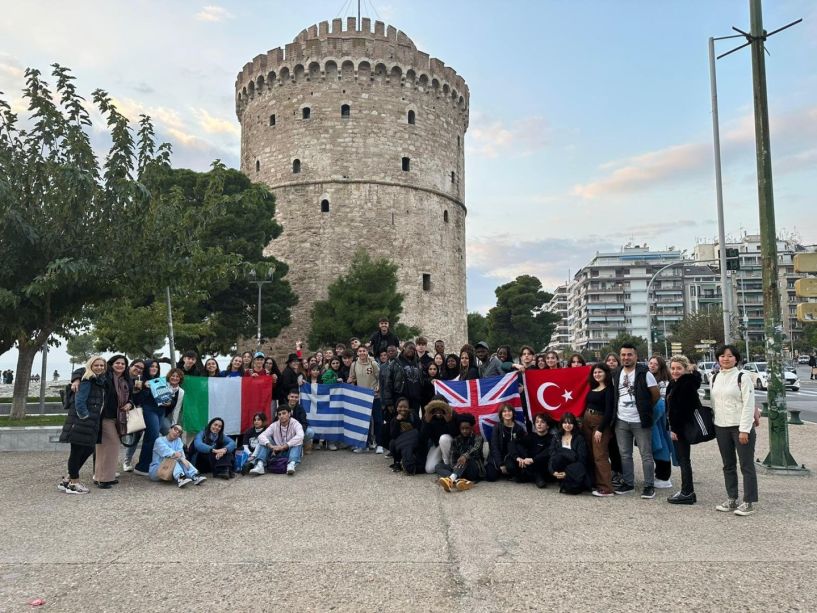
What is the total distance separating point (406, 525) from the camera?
570 cm

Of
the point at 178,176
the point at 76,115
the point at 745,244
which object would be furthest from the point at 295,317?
the point at 745,244

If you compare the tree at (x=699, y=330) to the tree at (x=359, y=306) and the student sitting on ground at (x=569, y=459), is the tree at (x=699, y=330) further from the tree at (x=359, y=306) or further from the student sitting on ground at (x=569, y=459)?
the student sitting on ground at (x=569, y=459)

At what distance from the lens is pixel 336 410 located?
1059 centimetres

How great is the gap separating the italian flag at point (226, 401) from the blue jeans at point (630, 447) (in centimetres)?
553

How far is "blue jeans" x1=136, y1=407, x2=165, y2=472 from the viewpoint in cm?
848

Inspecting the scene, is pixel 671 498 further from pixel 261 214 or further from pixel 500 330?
pixel 500 330

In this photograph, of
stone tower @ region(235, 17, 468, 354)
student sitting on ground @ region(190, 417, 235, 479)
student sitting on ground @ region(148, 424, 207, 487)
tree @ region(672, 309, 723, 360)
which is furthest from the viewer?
tree @ region(672, 309, 723, 360)

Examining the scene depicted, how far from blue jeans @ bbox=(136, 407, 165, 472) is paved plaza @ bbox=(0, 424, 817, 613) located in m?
1.02

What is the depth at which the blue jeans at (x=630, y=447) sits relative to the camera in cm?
693

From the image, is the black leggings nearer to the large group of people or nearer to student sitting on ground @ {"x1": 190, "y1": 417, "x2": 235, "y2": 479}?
the large group of people

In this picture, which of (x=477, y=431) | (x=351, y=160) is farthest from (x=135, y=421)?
(x=351, y=160)

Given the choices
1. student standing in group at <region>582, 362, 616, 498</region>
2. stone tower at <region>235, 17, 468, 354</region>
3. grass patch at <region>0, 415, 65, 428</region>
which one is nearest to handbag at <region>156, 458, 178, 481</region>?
grass patch at <region>0, 415, 65, 428</region>

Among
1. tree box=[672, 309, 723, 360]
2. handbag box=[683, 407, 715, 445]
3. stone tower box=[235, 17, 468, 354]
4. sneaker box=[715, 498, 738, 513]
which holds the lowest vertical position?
sneaker box=[715, 498, 738, 513]

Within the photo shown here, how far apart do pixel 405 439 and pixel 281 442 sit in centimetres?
175
